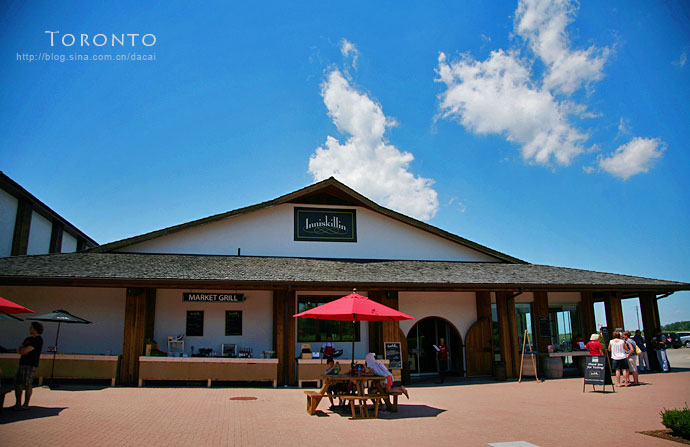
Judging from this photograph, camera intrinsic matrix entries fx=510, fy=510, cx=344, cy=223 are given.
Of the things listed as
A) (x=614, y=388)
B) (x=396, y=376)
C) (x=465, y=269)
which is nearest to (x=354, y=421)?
(x=396, y=376)

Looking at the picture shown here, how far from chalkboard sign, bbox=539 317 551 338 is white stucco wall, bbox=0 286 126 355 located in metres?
14.0

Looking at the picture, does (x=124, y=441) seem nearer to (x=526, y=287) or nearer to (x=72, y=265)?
(x=72, y=265)

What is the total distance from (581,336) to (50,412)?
56.4 ft

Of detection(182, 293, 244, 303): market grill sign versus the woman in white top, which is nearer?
the woman in white top

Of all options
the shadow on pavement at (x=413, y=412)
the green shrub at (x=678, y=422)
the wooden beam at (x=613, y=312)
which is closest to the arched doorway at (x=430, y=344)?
the wooden beam at (x=613, y=312)

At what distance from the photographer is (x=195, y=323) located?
51.6 ft

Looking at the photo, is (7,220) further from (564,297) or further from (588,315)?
(588,315)

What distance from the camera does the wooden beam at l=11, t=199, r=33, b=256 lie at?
2009 centimetres

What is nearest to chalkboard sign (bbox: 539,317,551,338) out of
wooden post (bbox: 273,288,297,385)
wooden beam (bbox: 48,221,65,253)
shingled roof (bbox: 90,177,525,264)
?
shingled roof (bbox: 90,177,525,264)

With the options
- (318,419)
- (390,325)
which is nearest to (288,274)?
(390,325)

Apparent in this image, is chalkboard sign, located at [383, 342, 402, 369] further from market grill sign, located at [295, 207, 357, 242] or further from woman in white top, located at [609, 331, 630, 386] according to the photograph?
woman in white top, located at [609, 331, 630, 386]

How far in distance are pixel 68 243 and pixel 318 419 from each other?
72.8 ft

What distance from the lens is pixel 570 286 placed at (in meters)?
16.2

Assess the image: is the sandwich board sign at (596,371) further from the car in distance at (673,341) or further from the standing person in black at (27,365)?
the car in distance at (673,341)
